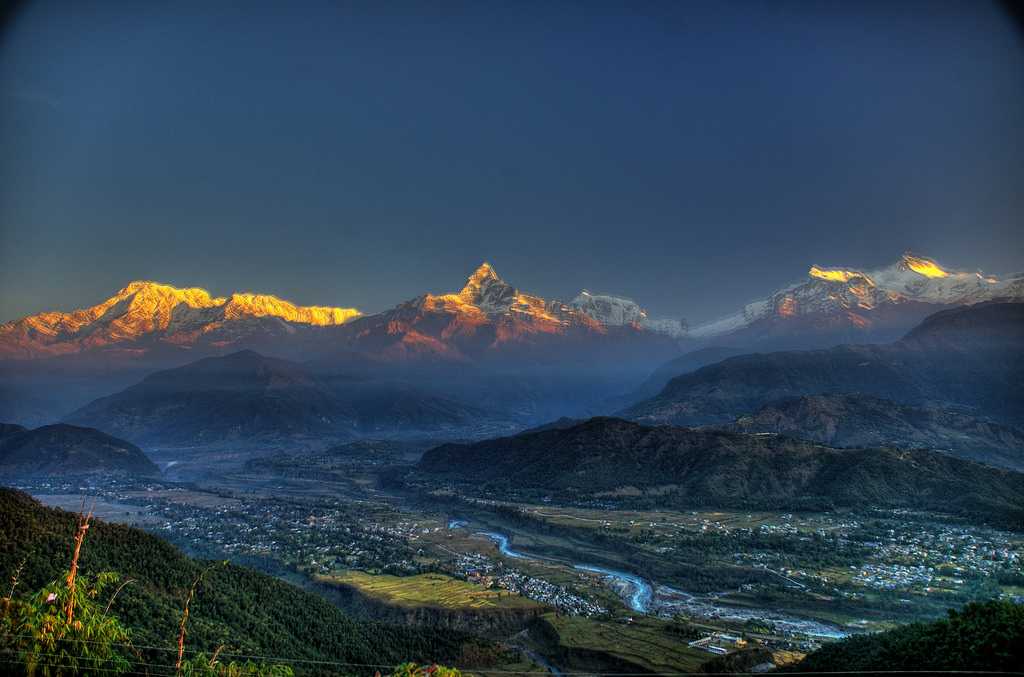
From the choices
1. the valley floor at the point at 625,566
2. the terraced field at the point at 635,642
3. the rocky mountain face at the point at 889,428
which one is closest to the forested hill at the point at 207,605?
the terraced field at the point at 635,642

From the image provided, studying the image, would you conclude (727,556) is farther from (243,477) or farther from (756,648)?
(243,477)

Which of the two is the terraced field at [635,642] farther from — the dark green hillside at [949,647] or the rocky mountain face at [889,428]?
the rocky mountain face at [889,428]

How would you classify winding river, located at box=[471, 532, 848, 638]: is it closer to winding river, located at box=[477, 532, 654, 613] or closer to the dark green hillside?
winding river, located at box=[477, 532, 654, 613]

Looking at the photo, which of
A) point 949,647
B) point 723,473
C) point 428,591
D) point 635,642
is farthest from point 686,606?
point 723,473

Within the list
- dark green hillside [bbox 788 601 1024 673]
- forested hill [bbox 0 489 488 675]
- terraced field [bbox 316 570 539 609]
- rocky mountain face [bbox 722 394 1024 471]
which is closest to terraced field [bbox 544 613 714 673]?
terraced field [bbox 316 570 539 609]

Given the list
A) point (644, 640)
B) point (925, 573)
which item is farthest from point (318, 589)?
point (925, 573)
